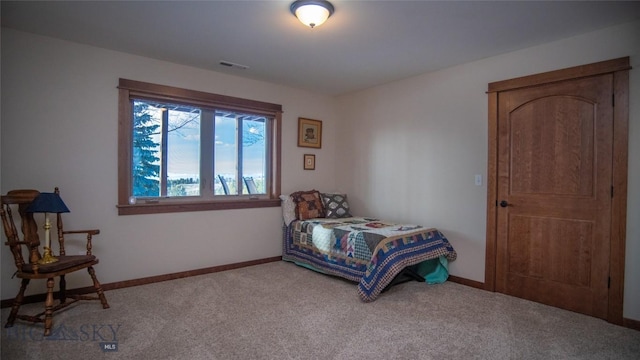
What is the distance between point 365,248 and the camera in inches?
134

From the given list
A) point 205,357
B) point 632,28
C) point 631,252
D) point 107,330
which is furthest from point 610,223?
point 107,330

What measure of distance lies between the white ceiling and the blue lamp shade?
4.59 feet

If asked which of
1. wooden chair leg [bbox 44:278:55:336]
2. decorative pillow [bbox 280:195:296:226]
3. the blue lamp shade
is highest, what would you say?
the blue lamp shade

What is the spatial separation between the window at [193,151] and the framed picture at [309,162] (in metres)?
0.48

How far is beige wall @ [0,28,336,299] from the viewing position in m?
2.96

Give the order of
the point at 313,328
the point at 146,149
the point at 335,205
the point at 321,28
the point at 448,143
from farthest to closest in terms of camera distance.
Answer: the point at 335,205 < the point at 448,143 < the point at 146,149 < the point at 321,28 < the point at 313,328

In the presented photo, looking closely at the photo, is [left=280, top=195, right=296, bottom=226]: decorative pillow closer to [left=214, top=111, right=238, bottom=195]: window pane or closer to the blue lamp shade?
[left=214, top=111, right=238, bottom=195]: window pane

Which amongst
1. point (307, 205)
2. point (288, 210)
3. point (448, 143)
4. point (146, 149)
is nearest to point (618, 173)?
point (448, 143)

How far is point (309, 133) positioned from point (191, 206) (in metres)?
1.93

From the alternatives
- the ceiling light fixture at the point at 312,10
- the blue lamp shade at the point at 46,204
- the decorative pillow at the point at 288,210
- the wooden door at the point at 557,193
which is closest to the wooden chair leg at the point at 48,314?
the blue lamp shade at the point at 46,204

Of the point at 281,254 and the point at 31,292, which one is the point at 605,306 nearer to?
the point at 281,254

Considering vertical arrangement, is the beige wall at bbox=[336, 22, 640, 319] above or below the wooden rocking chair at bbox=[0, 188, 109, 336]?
above

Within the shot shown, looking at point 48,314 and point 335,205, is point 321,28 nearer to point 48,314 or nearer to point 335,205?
point 335,205

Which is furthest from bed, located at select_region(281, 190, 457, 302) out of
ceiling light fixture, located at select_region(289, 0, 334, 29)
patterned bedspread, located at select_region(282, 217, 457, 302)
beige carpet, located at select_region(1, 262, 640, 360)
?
ceiling light fixture, located at select_region(289, 0, 334, 29)
